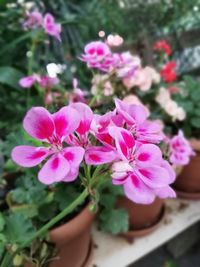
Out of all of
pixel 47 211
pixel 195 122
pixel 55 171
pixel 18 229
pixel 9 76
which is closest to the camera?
pixel 55 171

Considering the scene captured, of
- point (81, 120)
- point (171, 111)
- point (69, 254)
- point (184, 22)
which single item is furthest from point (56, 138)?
point (184, 22)

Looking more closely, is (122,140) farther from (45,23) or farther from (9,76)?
(9,76)

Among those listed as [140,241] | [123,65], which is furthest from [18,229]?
[140,241]

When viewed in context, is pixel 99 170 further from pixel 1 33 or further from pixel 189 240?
pixel 189 240

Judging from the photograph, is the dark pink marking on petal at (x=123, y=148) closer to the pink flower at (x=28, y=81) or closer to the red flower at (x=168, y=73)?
the pink flower at (x=28, y=81)

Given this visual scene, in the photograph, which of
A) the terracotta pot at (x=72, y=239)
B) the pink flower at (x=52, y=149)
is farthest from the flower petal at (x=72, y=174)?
the terracotta pot at (x=72, y=239)
